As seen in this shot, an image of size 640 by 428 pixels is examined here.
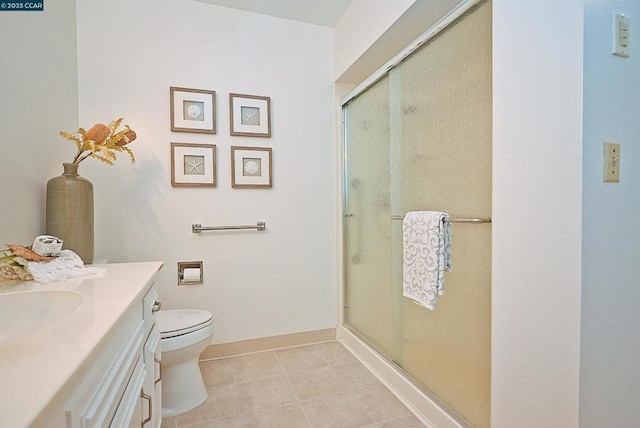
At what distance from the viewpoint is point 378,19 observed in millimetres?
1918

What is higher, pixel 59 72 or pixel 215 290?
pixel 59 72

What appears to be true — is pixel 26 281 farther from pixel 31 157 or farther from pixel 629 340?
pixel 629 340

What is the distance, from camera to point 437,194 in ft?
5.11

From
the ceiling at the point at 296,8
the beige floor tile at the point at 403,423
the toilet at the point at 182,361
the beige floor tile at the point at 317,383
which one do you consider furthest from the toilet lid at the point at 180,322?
the ceiling at the point at 296,8

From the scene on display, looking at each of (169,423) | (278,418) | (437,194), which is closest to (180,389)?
(169,423)

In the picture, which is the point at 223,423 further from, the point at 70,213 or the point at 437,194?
the point at 437,194

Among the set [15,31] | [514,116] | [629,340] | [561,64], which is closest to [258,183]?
[15,31]

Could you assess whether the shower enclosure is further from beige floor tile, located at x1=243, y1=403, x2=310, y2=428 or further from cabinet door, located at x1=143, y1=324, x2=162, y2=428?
cabinet door, located at x1=143, y1=324, x2=162, y2=428

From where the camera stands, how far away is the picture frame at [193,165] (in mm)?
2168

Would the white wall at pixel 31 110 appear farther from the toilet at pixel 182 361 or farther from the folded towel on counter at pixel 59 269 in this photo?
the toilet at pixel 182 361

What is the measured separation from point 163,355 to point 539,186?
1.73 m

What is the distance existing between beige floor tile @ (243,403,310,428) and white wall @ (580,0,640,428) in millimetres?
1172

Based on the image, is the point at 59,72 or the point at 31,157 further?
the point at 59,72

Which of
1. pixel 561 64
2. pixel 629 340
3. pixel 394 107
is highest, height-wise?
pixel 394 107
